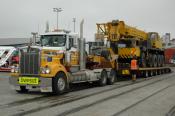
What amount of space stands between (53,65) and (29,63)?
1.04 meters

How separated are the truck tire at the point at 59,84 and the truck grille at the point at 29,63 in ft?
2.72

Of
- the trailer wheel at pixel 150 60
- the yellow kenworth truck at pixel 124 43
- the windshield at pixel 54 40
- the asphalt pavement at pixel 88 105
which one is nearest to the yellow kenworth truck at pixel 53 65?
the windshield at pixel 54 40

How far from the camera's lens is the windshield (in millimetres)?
16906

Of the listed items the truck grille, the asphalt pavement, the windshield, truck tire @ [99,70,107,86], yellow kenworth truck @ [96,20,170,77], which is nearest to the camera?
the asphalt pavement

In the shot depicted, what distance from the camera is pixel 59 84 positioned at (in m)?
15.4

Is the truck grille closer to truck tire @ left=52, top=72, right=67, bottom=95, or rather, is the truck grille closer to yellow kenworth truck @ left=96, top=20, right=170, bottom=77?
truck tire @ left=52, top=72, right=67, bottom=95

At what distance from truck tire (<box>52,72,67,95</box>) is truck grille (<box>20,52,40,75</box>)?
83cm

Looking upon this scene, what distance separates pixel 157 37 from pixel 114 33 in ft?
Result: 26.8

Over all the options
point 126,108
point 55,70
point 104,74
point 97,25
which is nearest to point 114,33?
point 97,25

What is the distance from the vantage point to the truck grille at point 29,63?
601 inches

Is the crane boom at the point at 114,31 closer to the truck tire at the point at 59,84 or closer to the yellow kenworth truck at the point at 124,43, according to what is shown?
the yellow kenworth truck at the point at 124,43

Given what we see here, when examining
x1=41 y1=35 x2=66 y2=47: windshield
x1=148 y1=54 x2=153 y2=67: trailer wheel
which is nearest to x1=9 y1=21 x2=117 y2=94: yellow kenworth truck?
x1=41 y1=35 x2=66 y2=47: windshield

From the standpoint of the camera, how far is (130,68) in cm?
2595

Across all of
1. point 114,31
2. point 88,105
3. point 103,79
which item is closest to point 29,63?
point 88,105
